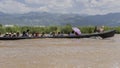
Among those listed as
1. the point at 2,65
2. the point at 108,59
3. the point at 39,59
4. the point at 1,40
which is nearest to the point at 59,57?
the point at 39,59

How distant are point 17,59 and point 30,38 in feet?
43.7

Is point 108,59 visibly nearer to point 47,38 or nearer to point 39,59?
point 39,59

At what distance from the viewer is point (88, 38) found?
95.6ft

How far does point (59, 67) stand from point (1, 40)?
15.3 m

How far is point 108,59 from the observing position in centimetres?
1560

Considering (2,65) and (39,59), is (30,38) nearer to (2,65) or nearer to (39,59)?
(39,59)

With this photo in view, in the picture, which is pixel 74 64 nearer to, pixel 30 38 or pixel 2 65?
pixel 2 65

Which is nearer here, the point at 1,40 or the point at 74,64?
the point at 74,64

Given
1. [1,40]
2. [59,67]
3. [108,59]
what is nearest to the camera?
[59,67]

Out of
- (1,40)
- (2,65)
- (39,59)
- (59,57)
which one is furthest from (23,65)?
(1,40)

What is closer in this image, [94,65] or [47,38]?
[94,65]

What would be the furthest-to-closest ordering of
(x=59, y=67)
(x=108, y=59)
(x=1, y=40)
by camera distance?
(x=1, y=40)
(x=108, y=59)
(x=59, y=67)

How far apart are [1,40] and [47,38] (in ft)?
12.1

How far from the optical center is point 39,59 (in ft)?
51.3
